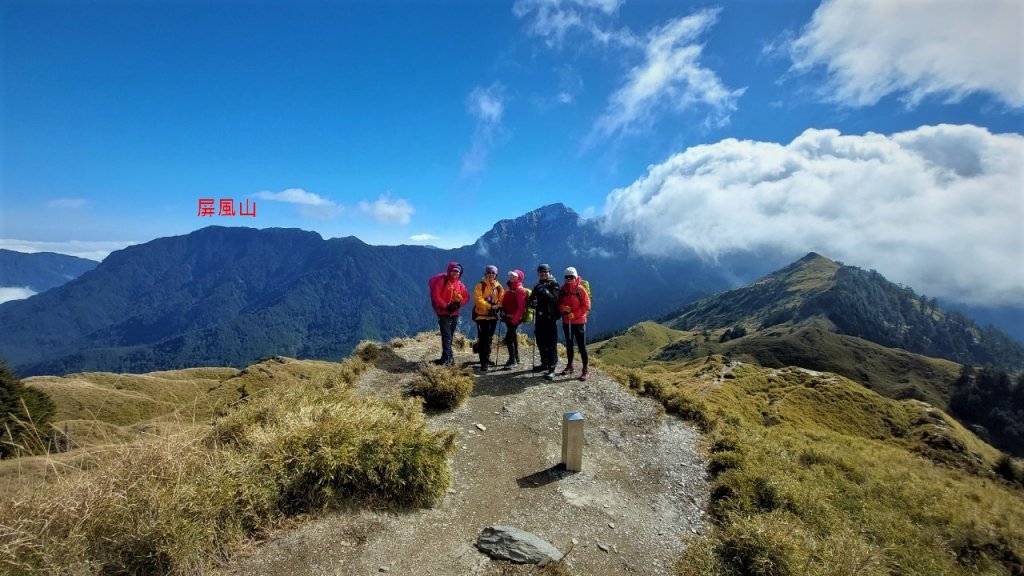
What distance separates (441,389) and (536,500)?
474 centimetres

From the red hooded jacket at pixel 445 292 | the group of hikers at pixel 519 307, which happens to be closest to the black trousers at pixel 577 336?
the group of hikers at pixel 519 307

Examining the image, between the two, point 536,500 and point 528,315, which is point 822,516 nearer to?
point 536,500

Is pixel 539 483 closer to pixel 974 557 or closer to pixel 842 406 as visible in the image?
pixel 974 557

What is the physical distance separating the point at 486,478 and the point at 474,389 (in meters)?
5.05

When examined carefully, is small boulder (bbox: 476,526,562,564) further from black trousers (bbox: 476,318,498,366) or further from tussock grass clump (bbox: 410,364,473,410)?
black trousers (bbox: 476,318,498,366)

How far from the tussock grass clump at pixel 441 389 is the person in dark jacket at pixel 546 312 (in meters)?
3.48

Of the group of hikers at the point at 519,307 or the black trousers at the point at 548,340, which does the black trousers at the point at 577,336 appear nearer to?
the group of hikers at the point at 519,307

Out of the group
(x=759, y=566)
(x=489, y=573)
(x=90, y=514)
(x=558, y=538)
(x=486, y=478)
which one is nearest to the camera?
(x=90, y=514)

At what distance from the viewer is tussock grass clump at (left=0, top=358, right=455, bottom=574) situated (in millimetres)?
4879

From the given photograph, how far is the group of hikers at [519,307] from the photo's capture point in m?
14.4

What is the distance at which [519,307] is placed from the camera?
15430mm

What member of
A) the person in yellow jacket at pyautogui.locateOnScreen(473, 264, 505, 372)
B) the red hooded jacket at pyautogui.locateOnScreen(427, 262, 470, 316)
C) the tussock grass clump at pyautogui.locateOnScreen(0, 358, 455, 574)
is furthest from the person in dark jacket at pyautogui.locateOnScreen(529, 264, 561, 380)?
the tussock grass clump at pyautogui.locateOnScreen(0, 358, 455, 574)

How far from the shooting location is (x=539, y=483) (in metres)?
8.82

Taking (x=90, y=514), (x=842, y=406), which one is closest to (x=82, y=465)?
(x=90, y=514)
